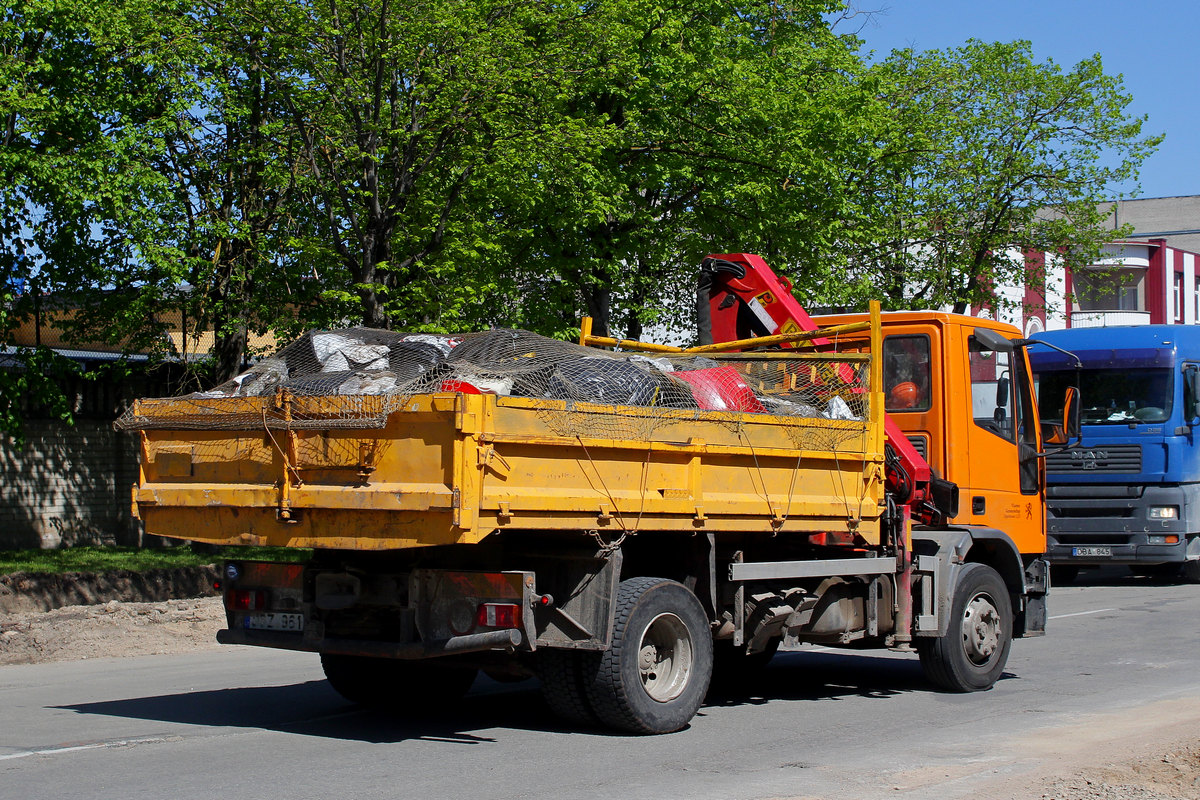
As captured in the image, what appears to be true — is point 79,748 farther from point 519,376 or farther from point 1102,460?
point 1102,460

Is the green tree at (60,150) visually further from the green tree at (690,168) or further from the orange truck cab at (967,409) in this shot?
the orange truck cab at (967,409)

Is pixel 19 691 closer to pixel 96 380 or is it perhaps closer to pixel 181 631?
pixel 181 631

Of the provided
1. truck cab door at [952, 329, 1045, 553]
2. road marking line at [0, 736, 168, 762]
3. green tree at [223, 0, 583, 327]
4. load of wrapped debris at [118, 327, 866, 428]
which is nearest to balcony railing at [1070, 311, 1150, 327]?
green tree at [223, 0, 583, 327]

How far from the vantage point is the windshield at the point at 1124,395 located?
17922 millimetres

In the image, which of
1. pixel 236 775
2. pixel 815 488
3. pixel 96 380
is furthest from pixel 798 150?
pixel 236 775

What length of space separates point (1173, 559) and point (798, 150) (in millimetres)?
8746

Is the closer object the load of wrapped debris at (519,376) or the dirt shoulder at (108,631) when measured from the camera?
the load of wrapped debris at (519,376)

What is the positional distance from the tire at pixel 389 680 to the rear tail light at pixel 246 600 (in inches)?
36.5

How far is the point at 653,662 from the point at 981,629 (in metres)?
3.40

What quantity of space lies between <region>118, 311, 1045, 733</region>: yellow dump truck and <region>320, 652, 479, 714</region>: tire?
0.02m

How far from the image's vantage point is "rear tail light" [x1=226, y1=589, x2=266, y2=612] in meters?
7.68

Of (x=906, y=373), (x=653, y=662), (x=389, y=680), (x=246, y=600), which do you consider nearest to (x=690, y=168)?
(x=906, y=373)

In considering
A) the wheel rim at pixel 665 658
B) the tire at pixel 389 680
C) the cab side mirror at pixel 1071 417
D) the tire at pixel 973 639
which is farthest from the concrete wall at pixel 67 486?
the cab side mirror at pixel 1071 417

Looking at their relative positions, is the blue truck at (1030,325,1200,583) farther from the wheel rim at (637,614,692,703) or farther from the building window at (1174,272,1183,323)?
the building window at (1174,272,1183,323)
